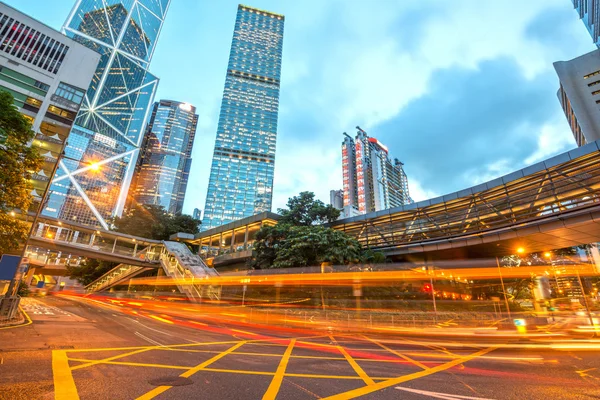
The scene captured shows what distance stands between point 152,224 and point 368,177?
115m

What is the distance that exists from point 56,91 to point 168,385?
71.8m

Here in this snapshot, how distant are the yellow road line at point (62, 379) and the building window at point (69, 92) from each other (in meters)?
67.0

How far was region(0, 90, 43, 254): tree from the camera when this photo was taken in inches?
467

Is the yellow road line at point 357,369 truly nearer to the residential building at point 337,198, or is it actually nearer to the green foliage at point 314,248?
the green foliage at point 314,248

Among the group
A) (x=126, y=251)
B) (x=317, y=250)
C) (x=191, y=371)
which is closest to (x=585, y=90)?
(x=317, y=250)

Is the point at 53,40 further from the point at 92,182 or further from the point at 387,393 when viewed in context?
the point at 92,182

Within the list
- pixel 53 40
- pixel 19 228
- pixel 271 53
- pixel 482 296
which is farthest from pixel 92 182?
pixel 482 296

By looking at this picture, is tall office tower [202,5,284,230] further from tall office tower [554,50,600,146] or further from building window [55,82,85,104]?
tall office tower [554,50,600,146]

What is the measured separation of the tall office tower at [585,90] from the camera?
70.6 meters

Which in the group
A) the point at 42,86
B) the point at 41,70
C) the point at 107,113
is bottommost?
the point at 42,86

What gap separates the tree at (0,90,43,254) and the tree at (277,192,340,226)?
20.5 m

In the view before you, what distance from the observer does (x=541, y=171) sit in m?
19.9

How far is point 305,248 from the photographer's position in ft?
72.3

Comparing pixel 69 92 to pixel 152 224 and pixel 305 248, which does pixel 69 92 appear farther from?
pixel 305 248
